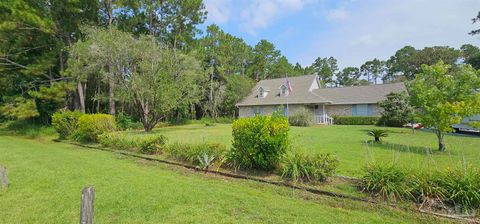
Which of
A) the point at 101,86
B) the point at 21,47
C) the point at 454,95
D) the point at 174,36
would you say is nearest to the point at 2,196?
the point at 454,95

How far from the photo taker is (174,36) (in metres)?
31.5

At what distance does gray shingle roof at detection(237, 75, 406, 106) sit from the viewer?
88.3 feet

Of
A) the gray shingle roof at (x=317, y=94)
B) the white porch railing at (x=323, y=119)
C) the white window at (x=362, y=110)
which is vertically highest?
the gray shingle roof at (x=317, y=94)

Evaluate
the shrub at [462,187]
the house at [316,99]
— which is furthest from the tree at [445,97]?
the house at [316,99]

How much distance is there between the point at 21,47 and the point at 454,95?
29686 millimetres

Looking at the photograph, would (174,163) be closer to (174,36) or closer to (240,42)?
(174,36)

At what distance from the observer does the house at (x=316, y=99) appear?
1050 inches

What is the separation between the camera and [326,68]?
70.2 m

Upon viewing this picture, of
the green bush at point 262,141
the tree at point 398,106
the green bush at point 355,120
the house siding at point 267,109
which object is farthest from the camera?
the house siding at point 267,109

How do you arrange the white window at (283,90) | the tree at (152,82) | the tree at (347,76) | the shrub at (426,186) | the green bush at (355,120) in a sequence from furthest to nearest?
the tree at (347,76), the white window at (283,90), the green bush at (355,120), the tree at (152,82), the shrub at (426,186)

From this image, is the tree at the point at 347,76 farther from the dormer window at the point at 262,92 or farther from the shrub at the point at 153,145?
the shrub at the point at 153,145

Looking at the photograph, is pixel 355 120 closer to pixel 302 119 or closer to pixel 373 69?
pixel 302 119

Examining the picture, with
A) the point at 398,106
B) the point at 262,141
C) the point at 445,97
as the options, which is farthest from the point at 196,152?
the point at 398,106

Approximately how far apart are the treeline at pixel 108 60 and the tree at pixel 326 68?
40.3m
